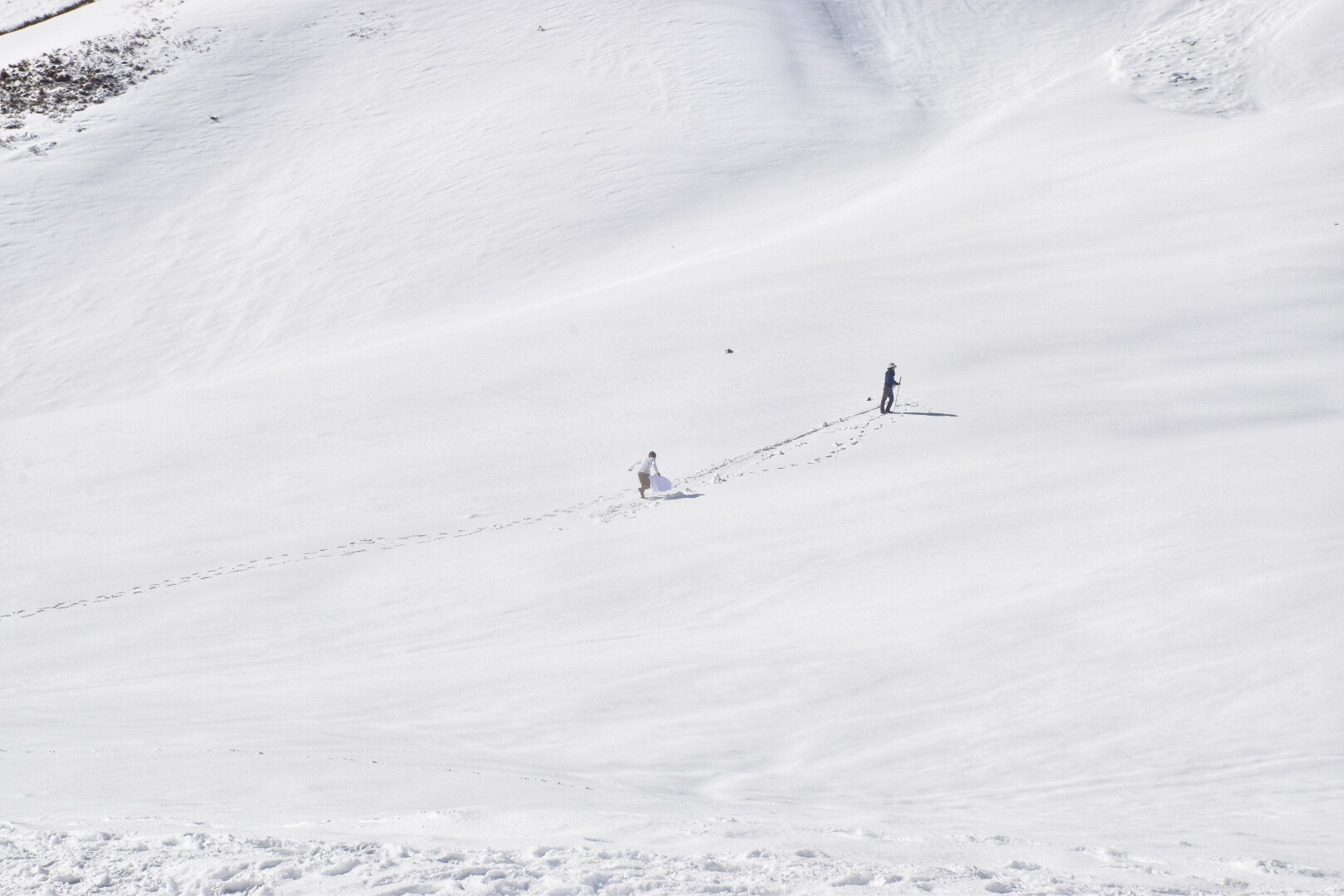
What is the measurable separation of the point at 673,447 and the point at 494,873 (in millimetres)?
12176

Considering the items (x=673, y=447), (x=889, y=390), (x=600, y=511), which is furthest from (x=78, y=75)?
(x=889, y=390)

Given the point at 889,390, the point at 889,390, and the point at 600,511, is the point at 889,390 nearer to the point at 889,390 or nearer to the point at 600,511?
the point at 889,390

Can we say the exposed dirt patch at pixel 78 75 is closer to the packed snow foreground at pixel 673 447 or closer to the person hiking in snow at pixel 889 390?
the packed snow foreground at pixel 673 447

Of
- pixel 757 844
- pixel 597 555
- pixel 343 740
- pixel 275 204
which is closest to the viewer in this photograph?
pixel 757 844

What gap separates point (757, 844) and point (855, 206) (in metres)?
24.9

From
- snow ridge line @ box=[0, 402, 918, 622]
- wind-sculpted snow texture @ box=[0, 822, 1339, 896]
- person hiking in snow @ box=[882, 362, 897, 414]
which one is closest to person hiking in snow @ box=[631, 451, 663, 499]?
snow ridge line @ box=[0, 402, 918, 622]

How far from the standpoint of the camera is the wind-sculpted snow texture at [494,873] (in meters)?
5.77

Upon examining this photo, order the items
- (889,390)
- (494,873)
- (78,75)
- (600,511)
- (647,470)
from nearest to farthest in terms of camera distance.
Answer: (494,873) → (600,511) → (647,470) → (889,390) → (78,75)

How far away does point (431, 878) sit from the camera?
19.2ft

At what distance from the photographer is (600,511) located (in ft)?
51.9

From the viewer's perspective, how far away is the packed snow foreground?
25.1 feet

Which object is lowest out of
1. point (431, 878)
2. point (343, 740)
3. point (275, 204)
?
point (343, 740)

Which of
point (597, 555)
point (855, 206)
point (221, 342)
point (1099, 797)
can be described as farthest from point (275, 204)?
point (1099, 797)

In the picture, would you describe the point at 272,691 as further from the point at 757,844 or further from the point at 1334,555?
the point at 1334,555
